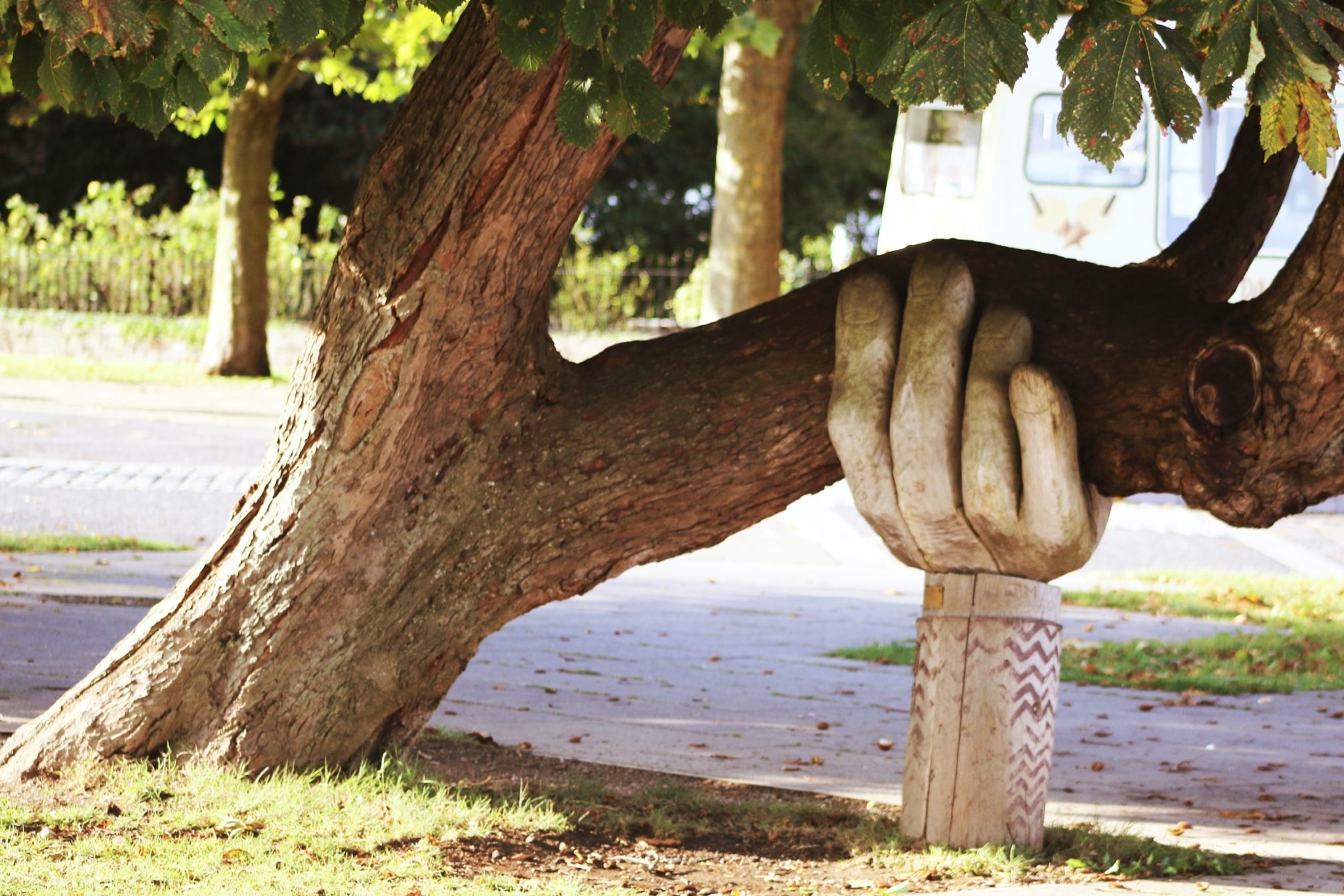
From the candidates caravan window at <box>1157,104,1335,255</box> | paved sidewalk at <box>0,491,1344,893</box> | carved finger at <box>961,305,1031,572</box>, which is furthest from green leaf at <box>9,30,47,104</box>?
caravan window at <box>1157,104,1335,255</box>

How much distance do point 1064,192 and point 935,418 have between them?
34.0ft

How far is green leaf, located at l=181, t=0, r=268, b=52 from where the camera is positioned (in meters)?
2.86

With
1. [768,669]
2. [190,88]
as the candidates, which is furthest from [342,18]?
[768,669]

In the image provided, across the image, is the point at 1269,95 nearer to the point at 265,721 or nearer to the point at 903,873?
the point at 903,873

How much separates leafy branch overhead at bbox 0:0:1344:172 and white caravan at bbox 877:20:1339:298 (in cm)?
1073

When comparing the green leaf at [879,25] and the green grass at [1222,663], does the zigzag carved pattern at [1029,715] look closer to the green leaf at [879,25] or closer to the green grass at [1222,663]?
the green leaf at [879,25]

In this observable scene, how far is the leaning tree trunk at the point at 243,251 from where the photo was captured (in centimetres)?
1973

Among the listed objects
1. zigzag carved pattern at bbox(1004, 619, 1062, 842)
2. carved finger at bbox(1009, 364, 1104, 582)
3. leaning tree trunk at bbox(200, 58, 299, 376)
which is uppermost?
leaning tree trunk at bbox(200, 58, 299, 376)

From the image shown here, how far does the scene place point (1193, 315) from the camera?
4.25 metres

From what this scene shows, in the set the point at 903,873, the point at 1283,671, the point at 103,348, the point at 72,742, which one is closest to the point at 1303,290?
the point at 903,873

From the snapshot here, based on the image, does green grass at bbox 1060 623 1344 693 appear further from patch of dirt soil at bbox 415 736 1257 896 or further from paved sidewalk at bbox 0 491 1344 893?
patch of dirt soil at bbox 415 736 1257 896

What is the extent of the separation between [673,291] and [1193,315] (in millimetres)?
20127

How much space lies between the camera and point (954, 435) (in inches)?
166

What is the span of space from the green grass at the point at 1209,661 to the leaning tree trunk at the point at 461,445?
143 inches
